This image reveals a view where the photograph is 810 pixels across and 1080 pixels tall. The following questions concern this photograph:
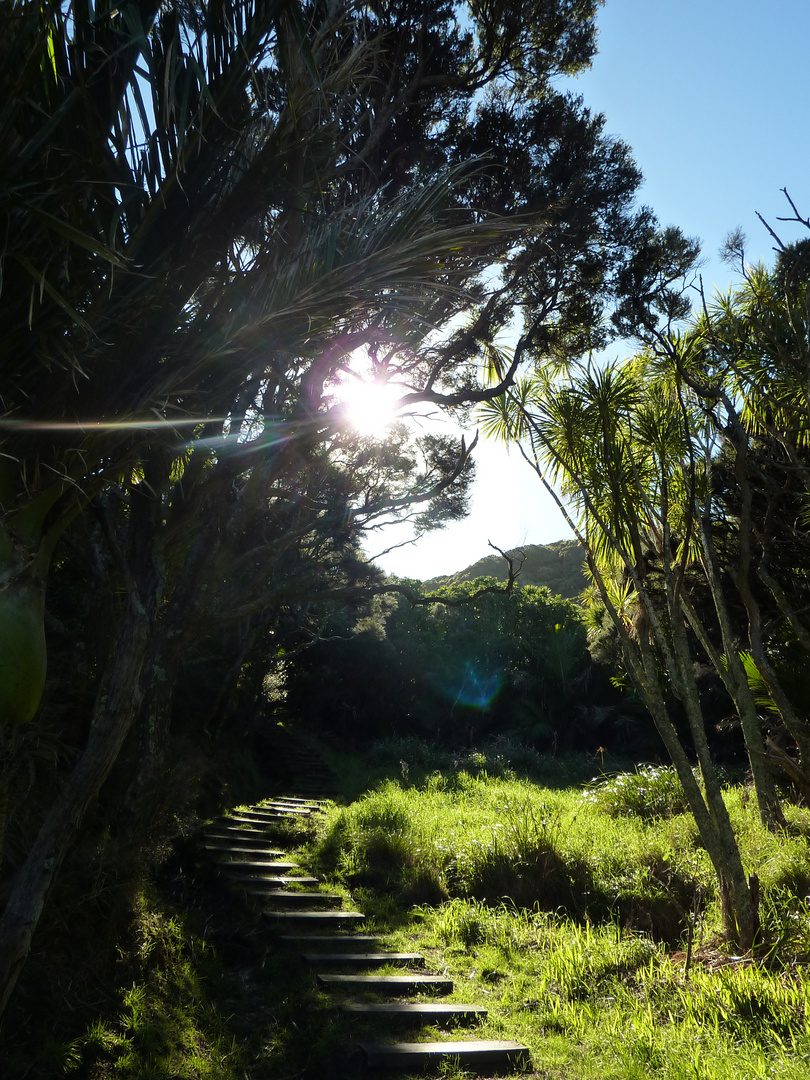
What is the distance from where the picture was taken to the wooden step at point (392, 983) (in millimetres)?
5004

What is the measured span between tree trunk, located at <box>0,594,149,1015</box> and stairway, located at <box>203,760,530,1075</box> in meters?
1.94

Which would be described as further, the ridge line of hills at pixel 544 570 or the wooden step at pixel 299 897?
the ridge line of hills at pixel 544 570

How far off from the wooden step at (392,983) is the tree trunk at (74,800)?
89.3 inches

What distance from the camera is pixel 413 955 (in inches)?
221

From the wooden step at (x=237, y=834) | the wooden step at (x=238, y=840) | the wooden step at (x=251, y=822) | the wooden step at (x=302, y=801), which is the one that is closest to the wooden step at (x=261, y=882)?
the wooden step at (x=238, y=840)

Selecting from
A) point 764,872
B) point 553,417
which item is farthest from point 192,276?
point 764,872

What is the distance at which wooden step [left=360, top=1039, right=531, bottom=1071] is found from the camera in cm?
393

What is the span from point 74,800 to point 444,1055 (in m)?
2.44

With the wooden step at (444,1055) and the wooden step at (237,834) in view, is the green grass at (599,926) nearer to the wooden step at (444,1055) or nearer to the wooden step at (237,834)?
the wooden step at (444,1055)

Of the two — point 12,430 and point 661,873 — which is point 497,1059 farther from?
point 12,430

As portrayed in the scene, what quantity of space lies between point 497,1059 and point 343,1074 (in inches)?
33.2

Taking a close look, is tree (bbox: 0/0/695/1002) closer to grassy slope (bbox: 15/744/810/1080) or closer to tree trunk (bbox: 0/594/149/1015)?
tree trunk (bbox: 0/594/149/1015)

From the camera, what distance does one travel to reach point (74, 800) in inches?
141

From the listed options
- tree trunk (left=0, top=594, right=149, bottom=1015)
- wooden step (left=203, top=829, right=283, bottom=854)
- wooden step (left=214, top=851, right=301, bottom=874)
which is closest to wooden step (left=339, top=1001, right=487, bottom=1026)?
tree trunk (left=0, top=594, right=149, bottom=1015)
